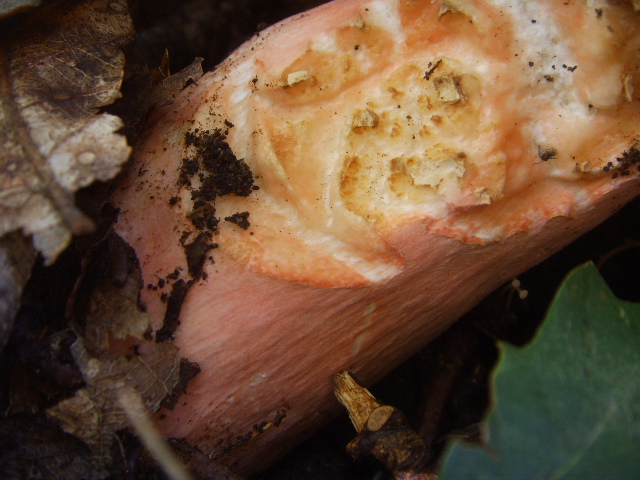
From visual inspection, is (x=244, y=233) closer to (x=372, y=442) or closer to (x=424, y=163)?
(x=424, y=163)

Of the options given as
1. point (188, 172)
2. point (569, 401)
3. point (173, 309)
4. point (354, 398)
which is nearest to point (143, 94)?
point (188, 172)

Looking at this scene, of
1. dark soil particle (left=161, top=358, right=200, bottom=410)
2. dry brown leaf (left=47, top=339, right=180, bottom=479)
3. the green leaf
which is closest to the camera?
the green leaf

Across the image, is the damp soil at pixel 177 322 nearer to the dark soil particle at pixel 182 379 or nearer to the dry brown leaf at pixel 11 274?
the dark soil particle at pixel 182 379

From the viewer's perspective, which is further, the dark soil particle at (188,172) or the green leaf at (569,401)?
the dark soil particle at (188,172)

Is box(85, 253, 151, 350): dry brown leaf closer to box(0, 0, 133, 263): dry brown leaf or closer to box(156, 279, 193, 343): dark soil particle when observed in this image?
box(156, 279, 193, 343): dark soil particle

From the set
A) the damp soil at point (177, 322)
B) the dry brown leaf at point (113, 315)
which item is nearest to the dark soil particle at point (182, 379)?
the damp soil at point (177, 322)

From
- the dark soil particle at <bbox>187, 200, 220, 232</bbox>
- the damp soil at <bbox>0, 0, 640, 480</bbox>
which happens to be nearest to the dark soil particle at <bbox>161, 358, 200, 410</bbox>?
the damp soil at <bbox>0, 0, 640, 480</bbox>

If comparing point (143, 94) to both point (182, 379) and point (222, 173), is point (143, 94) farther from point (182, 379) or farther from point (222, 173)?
point (182, 379)
